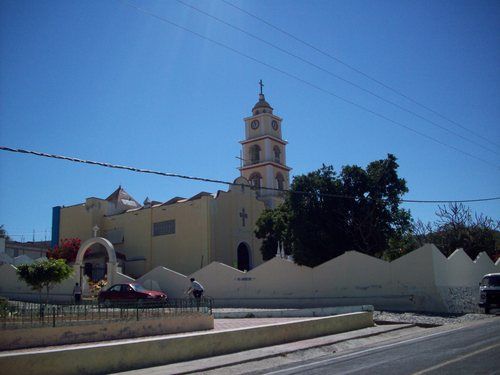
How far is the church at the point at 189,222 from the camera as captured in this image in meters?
39.5

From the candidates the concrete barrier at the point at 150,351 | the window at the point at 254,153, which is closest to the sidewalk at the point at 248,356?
the concrete barrier at the point at 150,351

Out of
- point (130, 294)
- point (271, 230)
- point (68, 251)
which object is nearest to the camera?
point (130, 294)

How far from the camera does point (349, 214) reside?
27.9 m

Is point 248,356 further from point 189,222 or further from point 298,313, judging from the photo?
point 189,222

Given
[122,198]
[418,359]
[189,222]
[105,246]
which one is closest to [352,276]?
[418,359]

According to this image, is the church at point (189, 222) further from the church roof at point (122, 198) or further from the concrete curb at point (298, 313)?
the concrete curb at point (298, 313)

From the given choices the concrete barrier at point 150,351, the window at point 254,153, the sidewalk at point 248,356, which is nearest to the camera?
the concrete barrier at point 150,351

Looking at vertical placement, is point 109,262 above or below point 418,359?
above

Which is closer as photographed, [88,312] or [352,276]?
[88,312]

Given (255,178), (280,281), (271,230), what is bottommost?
(280,281)

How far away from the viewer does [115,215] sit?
46156mm

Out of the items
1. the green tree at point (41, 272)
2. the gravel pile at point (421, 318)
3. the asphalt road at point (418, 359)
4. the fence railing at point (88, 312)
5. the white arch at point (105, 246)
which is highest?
the white arch at point (105, 246)

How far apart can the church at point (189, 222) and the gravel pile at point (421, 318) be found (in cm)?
1703

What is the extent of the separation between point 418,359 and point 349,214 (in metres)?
18.5
